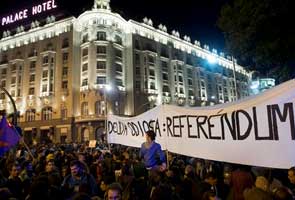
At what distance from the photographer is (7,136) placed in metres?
7.83

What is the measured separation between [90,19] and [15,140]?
4687 centimetres

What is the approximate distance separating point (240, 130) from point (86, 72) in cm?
4649

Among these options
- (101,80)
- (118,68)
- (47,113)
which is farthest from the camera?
(47,113)

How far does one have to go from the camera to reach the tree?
10773 mm

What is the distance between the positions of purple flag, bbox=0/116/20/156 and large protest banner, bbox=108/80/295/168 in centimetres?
389

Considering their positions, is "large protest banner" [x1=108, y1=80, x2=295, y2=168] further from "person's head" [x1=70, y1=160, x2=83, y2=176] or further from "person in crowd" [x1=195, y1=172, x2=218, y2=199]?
"person's head" [x1=70, y1=160, x2=83, y2=176]

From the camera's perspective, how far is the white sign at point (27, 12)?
195ft

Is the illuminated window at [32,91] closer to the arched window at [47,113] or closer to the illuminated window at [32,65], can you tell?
the illuminated window at [32,65]

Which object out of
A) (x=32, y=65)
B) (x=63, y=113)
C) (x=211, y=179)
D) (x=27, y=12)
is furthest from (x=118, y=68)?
(x=211, y=179)

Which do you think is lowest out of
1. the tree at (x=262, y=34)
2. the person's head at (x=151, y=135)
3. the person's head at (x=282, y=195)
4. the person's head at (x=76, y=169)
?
the person's head at (x=282, y=195)

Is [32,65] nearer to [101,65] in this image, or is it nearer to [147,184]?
[101,65]

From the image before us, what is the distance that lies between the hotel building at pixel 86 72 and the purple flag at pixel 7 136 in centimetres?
3789

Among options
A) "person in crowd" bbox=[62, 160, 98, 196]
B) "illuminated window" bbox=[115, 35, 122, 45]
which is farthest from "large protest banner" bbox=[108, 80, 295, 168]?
"illuminated window" bbox=[115, 35, 122, 45]

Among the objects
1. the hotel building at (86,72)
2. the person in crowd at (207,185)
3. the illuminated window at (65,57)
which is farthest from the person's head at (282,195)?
the illuminated window at (65,57)
